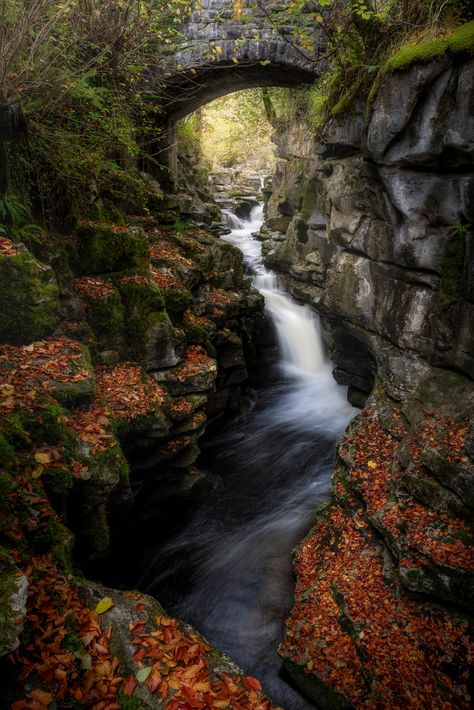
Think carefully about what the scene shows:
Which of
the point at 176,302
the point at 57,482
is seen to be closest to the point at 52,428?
the point at 57,482

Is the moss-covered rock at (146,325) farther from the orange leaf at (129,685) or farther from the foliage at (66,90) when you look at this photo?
the orange leaf at (129,685)

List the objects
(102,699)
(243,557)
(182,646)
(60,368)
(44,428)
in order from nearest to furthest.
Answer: (102,699) → (182,646) → (44,428) → (60,368) → (243,557)

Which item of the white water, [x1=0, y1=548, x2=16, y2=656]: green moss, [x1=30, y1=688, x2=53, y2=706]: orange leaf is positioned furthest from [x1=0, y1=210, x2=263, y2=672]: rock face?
the white water

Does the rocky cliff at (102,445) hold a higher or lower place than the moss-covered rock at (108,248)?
lower

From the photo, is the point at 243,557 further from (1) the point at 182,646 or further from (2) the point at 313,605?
(1) the point at 182,646

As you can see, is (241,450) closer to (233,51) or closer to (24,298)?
(24,298)

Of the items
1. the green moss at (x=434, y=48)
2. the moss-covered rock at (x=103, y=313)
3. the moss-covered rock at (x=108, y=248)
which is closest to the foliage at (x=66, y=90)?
the moss-covered rock at (x=108, y=248)

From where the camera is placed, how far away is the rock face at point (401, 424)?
4.82m

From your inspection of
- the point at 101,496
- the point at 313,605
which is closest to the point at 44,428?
the point at 101,496

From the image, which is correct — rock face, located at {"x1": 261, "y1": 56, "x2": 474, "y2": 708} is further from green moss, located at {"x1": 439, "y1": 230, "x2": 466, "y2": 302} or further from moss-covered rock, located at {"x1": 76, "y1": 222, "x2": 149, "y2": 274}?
moss-covered rock, located at {"x1": 76, "y1": 222, "x2": 149, "y2": 274}

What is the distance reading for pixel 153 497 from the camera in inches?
294

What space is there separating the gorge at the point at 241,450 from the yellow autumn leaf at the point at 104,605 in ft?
0.05

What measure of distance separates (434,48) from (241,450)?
8265mm

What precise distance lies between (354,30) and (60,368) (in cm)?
838
